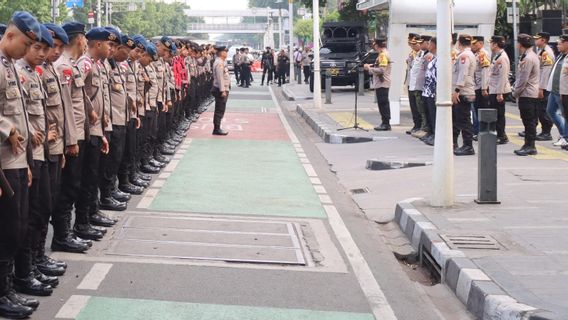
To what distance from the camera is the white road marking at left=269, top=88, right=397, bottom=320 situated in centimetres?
671

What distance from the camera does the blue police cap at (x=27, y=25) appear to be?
604cm

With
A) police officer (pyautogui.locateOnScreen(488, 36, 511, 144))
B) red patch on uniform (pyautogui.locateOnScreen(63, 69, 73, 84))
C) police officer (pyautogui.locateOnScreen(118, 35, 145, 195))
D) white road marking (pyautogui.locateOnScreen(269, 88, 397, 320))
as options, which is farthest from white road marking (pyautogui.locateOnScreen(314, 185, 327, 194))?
red patch on uniform (pyautogui.locateOnScreen(63, 69, 73, 84))

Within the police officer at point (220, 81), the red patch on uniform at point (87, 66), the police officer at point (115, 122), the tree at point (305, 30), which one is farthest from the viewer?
the tree at point (305, 30)

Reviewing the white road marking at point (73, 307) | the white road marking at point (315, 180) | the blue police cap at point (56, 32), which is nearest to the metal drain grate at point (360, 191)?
the white road marking at point (315, 180)

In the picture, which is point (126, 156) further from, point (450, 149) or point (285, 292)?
point (285, 292)

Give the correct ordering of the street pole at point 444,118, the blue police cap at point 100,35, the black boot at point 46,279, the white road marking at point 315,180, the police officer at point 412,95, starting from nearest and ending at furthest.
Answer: the black boot at point 46,279, the blue police cap at point 100,35, the street pole at point 444,118, the white road marking at point 315,180, the police officer at point 412,95

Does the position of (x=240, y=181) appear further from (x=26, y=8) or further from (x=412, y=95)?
(x=26, y=8)

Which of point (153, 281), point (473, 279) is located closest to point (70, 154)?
point (153, 281)

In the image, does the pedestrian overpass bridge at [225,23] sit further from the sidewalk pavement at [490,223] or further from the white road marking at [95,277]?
the white road marking at [95,277]

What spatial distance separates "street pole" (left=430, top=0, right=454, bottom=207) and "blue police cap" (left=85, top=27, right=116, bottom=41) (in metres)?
3.55

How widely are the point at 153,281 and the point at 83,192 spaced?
1823 millimetres

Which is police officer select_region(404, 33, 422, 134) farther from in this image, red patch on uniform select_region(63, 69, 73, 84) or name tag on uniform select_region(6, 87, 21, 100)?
name tag on uniform select_region(6, 87, 21, 100)

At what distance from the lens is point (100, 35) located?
29.1ft

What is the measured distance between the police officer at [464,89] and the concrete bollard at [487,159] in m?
4.07
